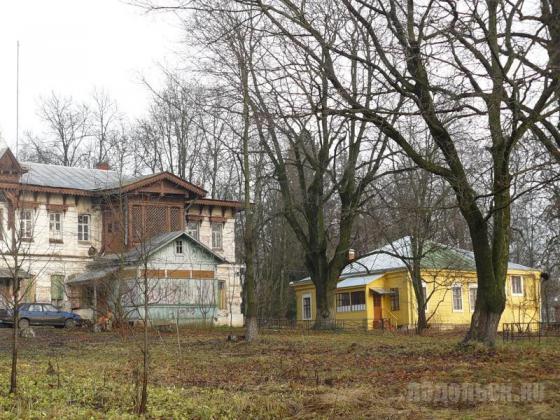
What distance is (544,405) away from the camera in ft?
32.1

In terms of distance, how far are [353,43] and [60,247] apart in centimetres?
2727

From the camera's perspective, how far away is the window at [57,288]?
1582 inches

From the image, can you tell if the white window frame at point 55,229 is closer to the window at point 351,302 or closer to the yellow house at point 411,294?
the yellow house at point 411,294

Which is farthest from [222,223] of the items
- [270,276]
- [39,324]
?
[39,324]

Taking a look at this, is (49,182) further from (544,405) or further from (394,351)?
(544,405)

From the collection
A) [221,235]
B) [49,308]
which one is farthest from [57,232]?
[221,235]

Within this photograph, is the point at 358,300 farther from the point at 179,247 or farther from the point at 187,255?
the point at 179,247

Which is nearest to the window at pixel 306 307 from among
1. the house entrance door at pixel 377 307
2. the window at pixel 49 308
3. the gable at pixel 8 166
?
the house entrance door at pixel 377 307

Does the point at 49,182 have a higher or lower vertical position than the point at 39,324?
higher

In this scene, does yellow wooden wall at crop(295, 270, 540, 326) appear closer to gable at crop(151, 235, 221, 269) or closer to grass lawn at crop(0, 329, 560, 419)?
gable at crop(151, 235, 221, 269)

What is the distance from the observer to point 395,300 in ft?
144

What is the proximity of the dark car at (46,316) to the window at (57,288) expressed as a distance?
263cm

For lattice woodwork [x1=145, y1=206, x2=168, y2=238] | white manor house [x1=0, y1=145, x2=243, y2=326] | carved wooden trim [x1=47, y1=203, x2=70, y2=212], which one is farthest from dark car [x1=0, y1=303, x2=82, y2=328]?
lattice woodwork [x1=145, y1=206, x2=168, y2=238]

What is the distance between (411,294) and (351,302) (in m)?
4.44
